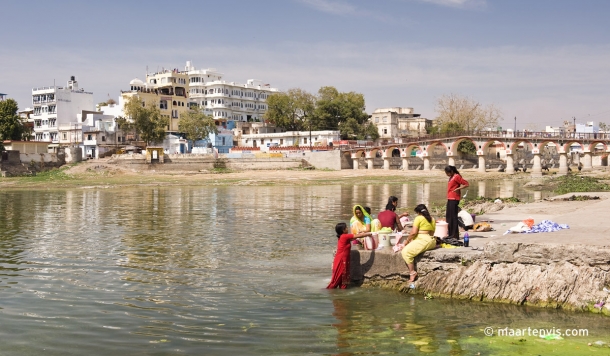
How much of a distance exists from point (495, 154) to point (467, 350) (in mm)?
100643

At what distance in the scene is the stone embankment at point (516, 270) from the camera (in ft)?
30.7

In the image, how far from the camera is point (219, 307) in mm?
10250

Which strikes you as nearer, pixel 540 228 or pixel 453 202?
pixel 453 202

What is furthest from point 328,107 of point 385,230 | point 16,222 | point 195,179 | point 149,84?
point 385,230

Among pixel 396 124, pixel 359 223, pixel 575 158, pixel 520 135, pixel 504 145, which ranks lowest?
pixel 359 223

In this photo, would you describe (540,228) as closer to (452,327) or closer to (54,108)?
(452,327)

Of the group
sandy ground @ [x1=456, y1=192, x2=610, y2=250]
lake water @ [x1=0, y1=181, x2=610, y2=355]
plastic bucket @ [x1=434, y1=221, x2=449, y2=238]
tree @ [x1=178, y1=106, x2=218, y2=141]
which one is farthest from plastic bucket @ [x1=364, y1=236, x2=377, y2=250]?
tree @ [x1=178, y1=106, x2=218, y2=141]

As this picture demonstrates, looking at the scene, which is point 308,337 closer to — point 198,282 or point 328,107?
point 198,282

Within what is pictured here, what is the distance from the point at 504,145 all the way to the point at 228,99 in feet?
167

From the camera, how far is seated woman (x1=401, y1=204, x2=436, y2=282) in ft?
35.8

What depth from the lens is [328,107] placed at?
96688mm

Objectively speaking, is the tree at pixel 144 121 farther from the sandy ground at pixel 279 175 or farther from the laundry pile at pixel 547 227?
the laundry pile at pixel 547 227

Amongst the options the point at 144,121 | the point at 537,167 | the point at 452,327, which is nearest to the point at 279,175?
the point at 144,121

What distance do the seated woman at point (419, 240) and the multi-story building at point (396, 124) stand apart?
96.6 meters
